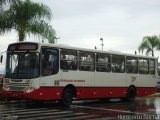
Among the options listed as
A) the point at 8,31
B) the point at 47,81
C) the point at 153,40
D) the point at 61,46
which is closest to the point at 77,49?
the point at 61,46

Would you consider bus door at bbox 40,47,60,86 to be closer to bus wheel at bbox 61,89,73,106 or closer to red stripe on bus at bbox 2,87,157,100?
red stripe on bus at bbox 2,87,157,100

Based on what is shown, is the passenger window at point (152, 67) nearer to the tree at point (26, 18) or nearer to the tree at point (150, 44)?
the tree at point (26, 18)

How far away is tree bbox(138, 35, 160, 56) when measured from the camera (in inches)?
2594

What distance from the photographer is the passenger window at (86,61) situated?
77.0 feet

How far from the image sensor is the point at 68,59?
22562 millimetres

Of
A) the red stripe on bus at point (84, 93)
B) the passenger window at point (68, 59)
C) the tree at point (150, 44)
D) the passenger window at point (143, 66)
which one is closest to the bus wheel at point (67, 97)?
the red stripe on bus at point (84, 93)

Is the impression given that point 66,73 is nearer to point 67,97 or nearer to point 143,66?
point 67,97

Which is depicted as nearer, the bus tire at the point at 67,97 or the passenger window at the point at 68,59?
the passenger window at the point at 68,59

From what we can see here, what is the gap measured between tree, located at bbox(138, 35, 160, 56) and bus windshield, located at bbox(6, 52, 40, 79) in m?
45.5

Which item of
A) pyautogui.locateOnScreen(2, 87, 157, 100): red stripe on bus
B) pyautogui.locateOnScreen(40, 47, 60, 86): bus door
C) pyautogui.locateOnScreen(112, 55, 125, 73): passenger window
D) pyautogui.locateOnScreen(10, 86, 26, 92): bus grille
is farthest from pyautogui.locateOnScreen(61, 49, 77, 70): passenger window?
pyautogui.locateOnScreen(112, 55, 125, 73): passenger window

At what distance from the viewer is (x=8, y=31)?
2873 centimetres

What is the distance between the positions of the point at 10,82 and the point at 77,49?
4.06m

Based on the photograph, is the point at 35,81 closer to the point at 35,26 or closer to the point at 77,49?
the point at 77,49

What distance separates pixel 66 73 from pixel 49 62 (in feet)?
4.36
